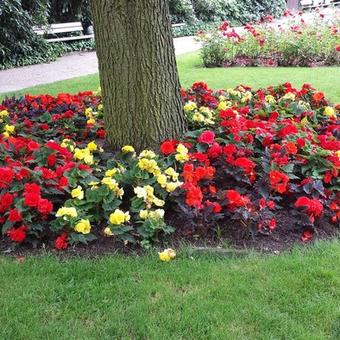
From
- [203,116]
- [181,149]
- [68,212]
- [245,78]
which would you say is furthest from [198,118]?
[245,78]

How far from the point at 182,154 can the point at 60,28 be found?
13.3 m

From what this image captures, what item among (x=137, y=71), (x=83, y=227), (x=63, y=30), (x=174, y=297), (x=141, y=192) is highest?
(x=137, y=71)

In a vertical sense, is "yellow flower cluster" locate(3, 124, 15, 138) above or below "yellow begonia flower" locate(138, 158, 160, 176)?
above

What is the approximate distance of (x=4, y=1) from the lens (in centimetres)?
1259

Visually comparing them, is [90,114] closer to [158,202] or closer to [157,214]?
[158,202]

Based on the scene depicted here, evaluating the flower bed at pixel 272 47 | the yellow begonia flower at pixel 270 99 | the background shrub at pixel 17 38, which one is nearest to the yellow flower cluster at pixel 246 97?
the yellow begonia flower at pixel 270 99

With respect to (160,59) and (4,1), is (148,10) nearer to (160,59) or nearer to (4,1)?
(160,59)

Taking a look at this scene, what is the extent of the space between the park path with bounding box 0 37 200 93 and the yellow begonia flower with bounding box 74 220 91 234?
6.76 m

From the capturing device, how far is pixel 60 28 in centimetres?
1600

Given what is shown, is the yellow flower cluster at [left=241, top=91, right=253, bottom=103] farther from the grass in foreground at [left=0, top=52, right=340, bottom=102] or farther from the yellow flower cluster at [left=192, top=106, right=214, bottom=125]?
the grass in foreground at [left=0, top=52, right=340, bottom=102]

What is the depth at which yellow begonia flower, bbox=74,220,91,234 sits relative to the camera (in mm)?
3289

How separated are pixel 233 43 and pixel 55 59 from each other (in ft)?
16.6

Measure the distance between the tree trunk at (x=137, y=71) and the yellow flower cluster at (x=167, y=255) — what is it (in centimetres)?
124

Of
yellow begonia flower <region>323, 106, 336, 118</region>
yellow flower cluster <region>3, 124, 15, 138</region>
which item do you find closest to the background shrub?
yellow flower cluster <region>3, 124, 15, 138</region>
